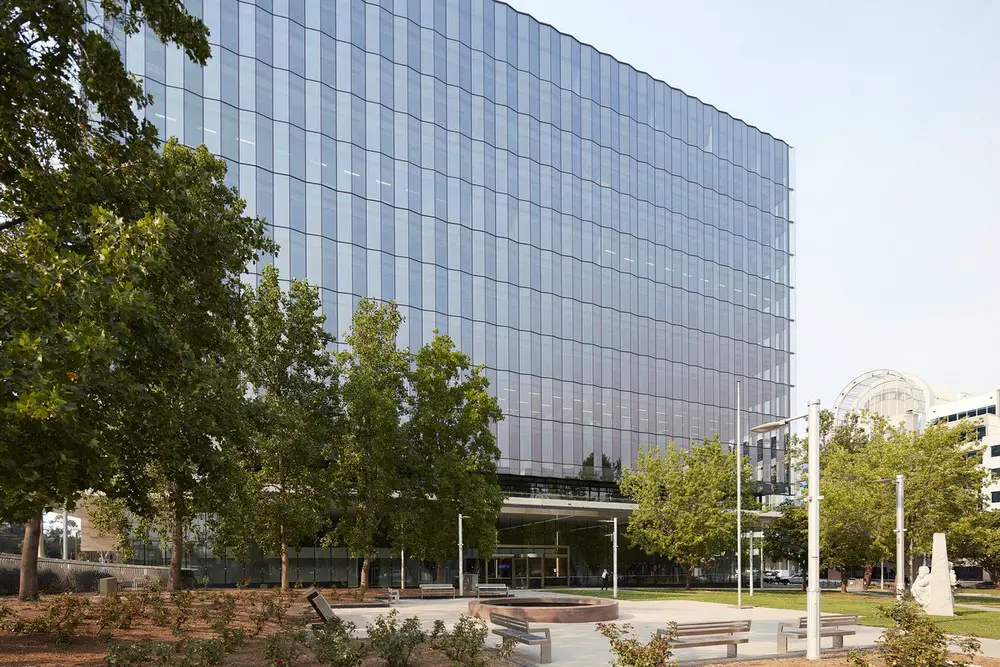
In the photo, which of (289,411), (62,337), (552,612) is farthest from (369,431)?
(62,337)

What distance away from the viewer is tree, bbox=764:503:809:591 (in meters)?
56.0

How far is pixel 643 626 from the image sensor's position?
84.5ft

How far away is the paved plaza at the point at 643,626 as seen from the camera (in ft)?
59.0

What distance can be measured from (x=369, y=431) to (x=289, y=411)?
5951mm

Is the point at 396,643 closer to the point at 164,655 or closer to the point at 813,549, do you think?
the point at 164,655

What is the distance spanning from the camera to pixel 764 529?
5906 centimetres

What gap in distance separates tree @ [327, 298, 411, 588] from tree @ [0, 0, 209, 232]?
24742 millimetres

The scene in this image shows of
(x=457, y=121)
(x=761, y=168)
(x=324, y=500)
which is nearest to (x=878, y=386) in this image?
(x=761, y=168)

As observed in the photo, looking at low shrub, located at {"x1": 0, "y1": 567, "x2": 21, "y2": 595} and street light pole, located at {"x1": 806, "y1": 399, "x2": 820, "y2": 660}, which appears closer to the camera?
street light pole, located at {"x1": 806, "y1": 399, "x2": 820, "y2": 660}

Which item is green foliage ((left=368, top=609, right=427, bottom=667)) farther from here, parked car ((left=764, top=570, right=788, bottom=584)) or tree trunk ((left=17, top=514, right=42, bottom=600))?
parked car ((left=764, top=570, right=788, bottom=584))

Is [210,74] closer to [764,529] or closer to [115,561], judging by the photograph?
[115,561]

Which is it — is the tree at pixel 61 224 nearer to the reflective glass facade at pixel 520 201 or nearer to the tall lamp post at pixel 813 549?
the tall lamp post at pixel 813 549

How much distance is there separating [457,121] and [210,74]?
693 inches

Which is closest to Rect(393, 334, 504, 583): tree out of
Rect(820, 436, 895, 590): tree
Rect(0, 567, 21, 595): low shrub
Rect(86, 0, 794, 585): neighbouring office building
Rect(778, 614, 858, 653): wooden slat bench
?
Rect(86, 0, 794, 585): neighbouring office building
